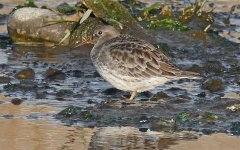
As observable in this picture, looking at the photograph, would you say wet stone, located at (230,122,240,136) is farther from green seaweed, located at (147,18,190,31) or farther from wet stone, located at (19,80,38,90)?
green seaweed, located at (147,18,190,31)

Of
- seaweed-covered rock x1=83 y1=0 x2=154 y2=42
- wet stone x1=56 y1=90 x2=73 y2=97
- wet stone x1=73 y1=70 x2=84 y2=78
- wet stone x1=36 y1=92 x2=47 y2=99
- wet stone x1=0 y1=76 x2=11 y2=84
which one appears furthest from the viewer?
seaweed-covered rock x1=83 y1=0 x2=154 y2=42

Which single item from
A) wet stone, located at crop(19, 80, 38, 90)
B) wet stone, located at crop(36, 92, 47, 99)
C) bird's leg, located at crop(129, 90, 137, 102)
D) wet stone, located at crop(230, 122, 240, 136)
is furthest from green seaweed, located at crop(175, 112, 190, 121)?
wet stone, located at crop(19, 80, 38, 90)

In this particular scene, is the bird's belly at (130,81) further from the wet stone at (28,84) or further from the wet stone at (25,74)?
the wet stone at (25,74)

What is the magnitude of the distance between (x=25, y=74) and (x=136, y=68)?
2.24m

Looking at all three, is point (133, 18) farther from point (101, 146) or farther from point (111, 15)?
point (101, 146)

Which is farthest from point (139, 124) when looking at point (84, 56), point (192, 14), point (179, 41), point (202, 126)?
point (192, 14)

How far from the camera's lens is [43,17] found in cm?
1509

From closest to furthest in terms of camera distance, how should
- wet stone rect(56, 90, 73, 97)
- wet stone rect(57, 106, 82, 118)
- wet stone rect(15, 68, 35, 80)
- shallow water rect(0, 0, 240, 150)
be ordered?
1. shallow water rect(0, 0, 240, 150)
2. wet stone rect(57, 106, 82, 118)
3. wet stone rect(56, 90, 73, 97)
4. wet stone rect(15, 68, 35, 80)

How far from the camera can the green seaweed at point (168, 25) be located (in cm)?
1561

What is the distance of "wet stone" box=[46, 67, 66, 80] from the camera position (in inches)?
497

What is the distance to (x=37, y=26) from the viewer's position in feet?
49.4

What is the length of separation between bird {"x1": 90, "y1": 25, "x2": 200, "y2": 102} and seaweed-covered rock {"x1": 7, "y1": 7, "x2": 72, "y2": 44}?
12.6ft

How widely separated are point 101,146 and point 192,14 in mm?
7984

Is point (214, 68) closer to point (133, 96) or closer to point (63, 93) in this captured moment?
point (133, 96)
